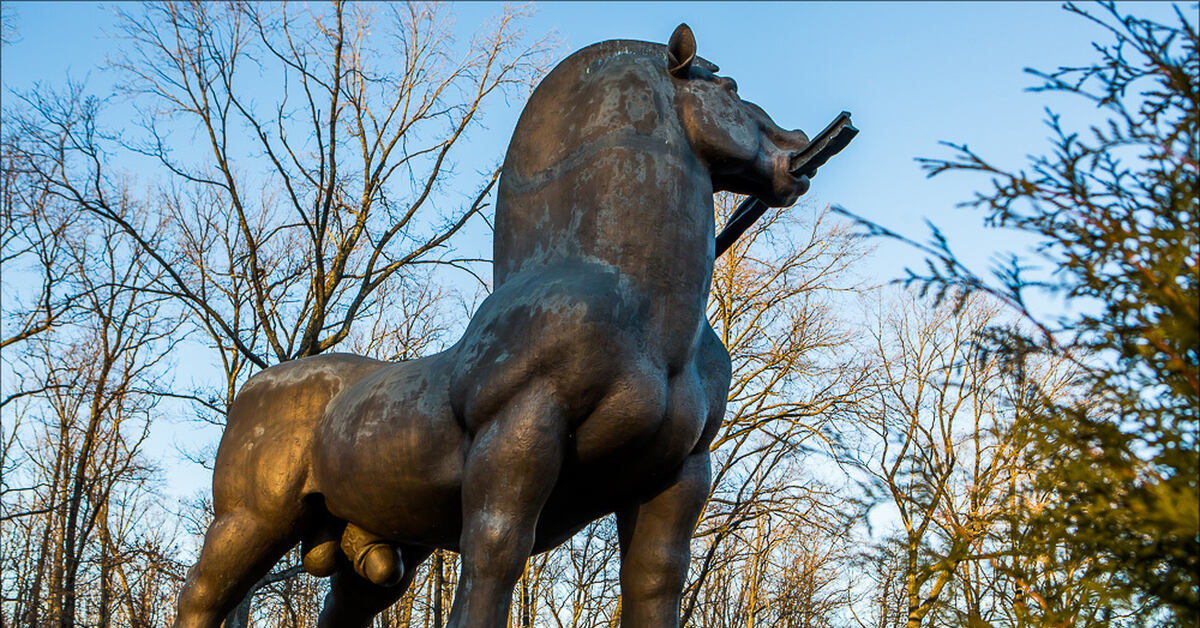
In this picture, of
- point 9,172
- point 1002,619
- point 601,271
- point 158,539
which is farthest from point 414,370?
point 158,539

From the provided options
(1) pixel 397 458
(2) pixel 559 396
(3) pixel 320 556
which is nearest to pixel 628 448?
(2) pixel 559 396

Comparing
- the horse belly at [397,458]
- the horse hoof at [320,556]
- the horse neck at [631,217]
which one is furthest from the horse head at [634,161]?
the horse hoof at [320,556]

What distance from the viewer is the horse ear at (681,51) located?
423cm

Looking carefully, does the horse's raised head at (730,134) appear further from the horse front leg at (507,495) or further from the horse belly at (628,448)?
the horse front leg at (507,495)

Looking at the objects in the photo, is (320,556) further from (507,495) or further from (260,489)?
(507,495)

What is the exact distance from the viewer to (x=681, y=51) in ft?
14.0

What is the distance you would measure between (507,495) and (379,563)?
4.14 ft

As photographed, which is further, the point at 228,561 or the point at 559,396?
the point at 228,561

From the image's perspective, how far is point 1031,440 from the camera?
2.52 metres

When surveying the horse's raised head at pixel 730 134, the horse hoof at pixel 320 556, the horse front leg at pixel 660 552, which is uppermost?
the horse's raised head at pixel 730 134

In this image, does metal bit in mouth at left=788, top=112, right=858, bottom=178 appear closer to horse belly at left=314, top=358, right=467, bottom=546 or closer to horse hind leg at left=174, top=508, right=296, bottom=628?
horse belly at left=314, top=358, right=467, bottom=546

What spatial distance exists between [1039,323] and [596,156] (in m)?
1.98

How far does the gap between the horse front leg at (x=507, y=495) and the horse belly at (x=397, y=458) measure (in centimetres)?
36

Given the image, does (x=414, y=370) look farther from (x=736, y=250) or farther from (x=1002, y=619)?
(x=736, y=250)
